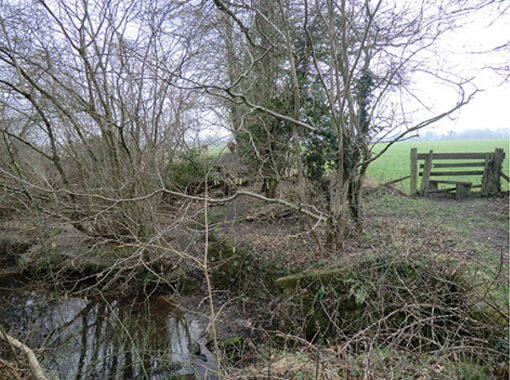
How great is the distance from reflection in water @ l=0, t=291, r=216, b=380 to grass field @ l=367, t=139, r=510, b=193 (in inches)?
258

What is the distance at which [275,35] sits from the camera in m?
7.00

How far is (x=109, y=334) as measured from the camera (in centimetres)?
555

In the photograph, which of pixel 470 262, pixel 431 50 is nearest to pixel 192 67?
pixel 431 50

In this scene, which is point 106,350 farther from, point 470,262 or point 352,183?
point 470,262

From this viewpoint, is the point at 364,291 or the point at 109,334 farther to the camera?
the point at 109,334

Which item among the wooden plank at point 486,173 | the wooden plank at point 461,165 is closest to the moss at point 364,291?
the wooden plank at point 461,165

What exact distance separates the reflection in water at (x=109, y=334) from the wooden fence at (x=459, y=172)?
7.80 meters

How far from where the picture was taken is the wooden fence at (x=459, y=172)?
919cm

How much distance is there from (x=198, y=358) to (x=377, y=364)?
316cm

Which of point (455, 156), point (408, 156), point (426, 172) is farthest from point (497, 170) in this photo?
point (408, 156)

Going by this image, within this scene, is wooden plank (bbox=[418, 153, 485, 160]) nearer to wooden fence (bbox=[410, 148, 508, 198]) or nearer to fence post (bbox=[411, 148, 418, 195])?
wooden fence (bbox=[410, 148, 508, 198])

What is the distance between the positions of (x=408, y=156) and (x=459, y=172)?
150 centimetres

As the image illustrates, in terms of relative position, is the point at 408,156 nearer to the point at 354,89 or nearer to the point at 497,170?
the point at 497,170

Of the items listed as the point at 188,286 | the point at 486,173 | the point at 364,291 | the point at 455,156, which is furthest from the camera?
the point at 455,156
